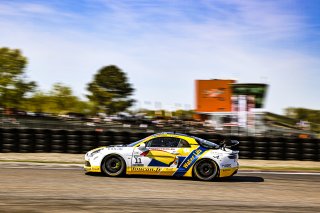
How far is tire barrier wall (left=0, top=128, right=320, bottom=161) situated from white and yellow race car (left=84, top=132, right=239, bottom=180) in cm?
643

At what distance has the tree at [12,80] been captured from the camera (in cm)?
7031

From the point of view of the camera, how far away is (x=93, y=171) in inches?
443

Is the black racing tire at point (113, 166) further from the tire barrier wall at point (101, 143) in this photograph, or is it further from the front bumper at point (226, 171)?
the tire barrier wall at point (101, 143)

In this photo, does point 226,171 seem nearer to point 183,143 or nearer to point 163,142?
point 183,143

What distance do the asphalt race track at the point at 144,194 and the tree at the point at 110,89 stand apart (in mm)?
81052

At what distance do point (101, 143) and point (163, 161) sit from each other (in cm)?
707

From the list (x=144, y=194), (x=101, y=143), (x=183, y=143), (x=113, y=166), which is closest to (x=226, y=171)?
(x=183, y=143)

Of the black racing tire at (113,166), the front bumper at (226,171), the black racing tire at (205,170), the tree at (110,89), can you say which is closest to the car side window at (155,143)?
the black racing tire at (113,166)

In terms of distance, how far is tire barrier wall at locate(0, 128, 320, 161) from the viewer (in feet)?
57.2

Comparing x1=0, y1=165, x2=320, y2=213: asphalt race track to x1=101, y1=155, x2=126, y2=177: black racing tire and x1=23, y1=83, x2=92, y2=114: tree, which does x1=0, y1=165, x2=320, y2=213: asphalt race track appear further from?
x1=23, y1=83, x2=92, y2=114: tree

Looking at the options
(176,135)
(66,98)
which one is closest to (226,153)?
(176,135)

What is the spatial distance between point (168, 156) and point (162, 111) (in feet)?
108

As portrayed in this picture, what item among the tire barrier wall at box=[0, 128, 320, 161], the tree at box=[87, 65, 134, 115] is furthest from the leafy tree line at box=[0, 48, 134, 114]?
the tire barrier wall at box=[0, 128, 320, 161]

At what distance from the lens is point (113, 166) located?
11.2 meters
